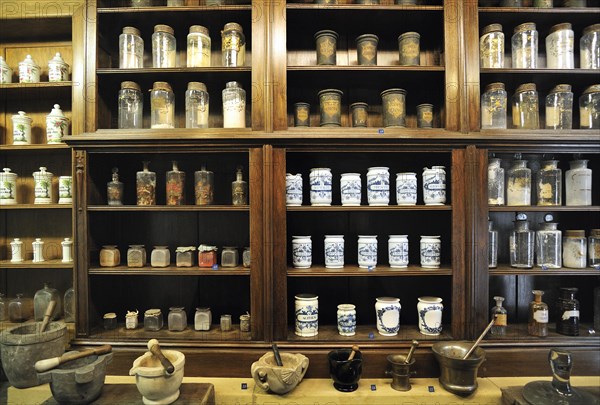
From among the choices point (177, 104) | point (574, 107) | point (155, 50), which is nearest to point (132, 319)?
point (177, 104)

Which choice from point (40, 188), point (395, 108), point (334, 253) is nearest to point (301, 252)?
point (334, 253)

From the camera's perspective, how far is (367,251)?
1811 mm

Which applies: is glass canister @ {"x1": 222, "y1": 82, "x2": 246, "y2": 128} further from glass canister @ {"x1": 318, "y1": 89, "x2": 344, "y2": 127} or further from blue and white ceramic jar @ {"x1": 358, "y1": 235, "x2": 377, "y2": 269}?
blue and white ceramic jar @ {"x1": 358, "y1": 235, "x2": 377, "y2": 269}

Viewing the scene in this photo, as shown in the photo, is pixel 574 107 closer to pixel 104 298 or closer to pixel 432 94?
pixel 432 94

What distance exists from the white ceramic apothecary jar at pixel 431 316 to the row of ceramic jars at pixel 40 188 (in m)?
1.93

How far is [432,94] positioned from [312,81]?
667 millimetres

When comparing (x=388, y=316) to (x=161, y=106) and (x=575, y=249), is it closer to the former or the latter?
(x=575, y=249)

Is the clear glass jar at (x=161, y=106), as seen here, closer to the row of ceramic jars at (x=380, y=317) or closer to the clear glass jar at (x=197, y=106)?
the clear glass jar at (x=197, y=106)

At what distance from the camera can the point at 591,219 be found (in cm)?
198

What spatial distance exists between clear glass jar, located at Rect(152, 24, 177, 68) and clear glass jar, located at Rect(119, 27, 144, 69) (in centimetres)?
9

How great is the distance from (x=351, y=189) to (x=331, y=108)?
421mm

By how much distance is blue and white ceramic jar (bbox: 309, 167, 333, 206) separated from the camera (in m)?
1.80

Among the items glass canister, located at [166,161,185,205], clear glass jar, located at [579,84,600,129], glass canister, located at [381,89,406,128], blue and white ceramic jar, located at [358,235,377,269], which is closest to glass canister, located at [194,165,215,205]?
glass canister, located at [166,161,185,205]

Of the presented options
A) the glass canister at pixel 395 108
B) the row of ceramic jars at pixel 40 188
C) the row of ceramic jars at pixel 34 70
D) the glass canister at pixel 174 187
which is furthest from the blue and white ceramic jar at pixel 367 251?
the row of ceramic jars at pixel 34 70
